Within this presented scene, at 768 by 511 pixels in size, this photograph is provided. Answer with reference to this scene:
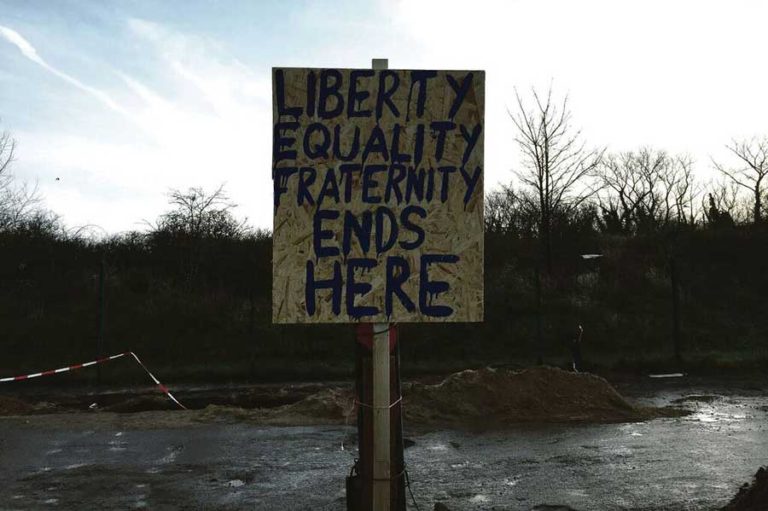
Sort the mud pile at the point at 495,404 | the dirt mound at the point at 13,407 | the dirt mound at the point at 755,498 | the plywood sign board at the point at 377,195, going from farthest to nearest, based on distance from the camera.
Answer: the dirt mound at the point at 13,407, the mud pile at the point at 495,404, the dirt mound at the point at 755,498, the plywood sign board at the point at 377,195

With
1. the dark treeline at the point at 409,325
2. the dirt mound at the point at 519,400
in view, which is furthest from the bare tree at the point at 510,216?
the dirt mound at the point at 519,400

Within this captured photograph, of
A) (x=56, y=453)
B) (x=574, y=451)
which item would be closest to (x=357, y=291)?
(x=574, y=451)

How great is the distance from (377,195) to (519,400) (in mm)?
8177

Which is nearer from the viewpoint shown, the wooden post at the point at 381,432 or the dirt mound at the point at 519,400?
the wooden post at the point at 381,432

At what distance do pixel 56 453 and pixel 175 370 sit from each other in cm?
926

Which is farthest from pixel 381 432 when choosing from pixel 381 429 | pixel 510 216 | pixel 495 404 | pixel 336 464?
pixel 510 216

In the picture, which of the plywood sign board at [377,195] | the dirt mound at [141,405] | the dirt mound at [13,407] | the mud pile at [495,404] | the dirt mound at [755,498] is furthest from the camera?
the dirt mound at [141,405]

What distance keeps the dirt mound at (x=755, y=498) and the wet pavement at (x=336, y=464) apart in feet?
2.43

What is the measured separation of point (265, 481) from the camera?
24.2 ft

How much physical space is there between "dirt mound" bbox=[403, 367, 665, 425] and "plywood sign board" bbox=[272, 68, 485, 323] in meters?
7.13

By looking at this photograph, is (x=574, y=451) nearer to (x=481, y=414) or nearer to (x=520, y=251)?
(x=481, y=414)

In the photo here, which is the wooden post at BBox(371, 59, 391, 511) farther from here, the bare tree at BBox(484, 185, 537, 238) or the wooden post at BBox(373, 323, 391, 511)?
the bare tree at BBox(484, 185, 537, 238)

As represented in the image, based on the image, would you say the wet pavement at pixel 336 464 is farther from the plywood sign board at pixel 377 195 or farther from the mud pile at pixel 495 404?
the plywood sign board at pixel 377 195

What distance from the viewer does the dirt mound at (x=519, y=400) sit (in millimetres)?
11078
